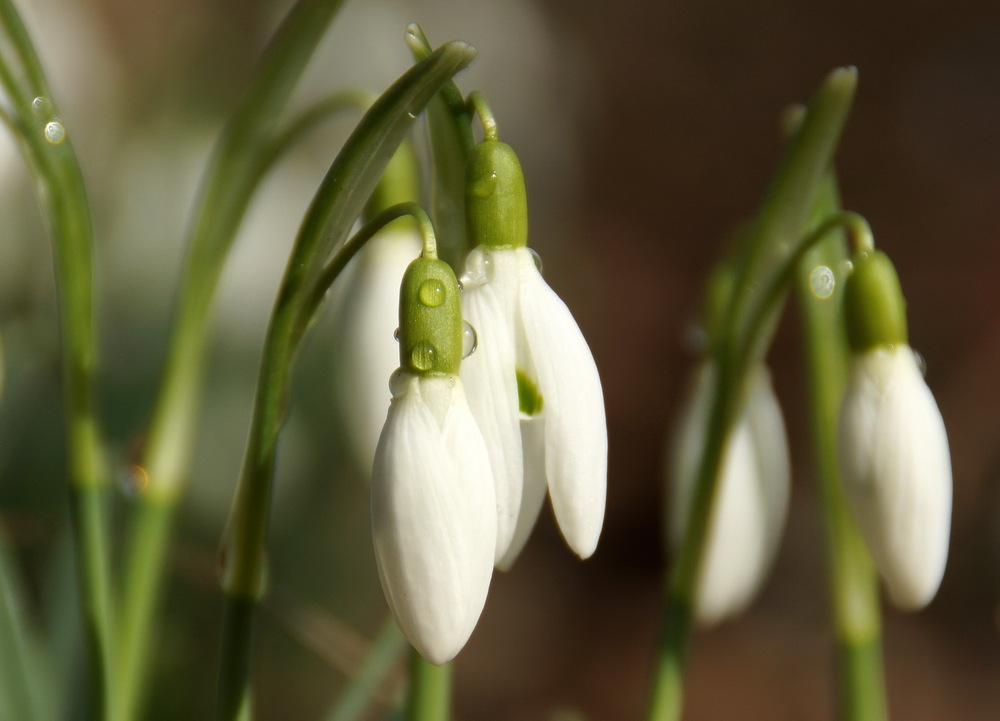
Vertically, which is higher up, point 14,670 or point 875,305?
point 875,305

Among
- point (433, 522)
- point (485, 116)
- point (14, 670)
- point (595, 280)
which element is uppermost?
point (595, 280)

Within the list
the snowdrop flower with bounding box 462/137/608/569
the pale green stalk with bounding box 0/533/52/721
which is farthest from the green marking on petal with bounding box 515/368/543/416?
the pale green stalk with bounding box 0/533/52/721

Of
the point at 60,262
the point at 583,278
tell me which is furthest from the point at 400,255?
the point at 583,278

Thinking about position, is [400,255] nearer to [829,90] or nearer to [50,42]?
[829,90]

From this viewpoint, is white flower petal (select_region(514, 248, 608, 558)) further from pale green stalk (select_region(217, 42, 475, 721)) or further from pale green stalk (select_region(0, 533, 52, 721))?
pale green stalk (select_region(0, 533, 52, 721))

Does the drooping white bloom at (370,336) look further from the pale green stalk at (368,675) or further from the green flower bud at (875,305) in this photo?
the green flower bud at (875,305)

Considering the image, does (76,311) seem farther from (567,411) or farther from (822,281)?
(822,281)

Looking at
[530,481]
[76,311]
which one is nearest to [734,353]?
[530,481]
